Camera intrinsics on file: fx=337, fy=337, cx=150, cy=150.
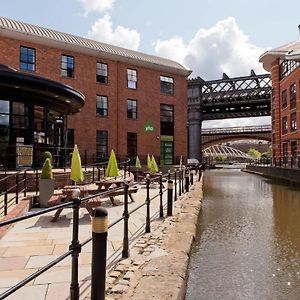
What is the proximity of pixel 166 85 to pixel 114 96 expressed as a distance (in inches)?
224

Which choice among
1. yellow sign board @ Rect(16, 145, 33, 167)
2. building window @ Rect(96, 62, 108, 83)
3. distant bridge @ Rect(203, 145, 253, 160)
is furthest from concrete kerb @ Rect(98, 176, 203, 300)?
distant bridge @ Rect(203, 145, 253, 160)

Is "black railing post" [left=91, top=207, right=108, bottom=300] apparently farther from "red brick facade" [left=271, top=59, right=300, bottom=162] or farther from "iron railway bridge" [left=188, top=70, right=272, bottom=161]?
"iron railway bridge" [left=188, top=70, right=272, bottom=161]

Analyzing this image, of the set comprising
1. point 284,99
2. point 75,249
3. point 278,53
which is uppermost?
point 278,53

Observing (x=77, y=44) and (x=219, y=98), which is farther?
(x=219, y=98)

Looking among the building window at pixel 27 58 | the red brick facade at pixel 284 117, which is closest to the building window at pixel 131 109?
the building window at pixel 27 58

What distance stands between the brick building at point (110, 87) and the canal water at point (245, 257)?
1645cm

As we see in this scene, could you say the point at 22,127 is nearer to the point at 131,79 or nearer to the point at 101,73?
the point at 101,73

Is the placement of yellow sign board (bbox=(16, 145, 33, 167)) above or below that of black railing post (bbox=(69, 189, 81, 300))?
above

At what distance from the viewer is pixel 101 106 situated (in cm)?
2695

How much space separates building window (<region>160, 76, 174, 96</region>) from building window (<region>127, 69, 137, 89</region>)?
2.82 m

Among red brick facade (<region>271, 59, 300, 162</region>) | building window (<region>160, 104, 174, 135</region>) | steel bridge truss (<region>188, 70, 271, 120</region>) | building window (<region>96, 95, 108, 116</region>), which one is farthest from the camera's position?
steel bridge truss (<region>188, 70, 271, 120</region>)

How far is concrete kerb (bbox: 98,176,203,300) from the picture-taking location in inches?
151

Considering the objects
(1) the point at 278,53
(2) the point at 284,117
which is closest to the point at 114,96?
(1) the point at 278,53

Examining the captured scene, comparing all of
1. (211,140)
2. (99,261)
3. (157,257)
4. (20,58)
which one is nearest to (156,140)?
(20,58)
